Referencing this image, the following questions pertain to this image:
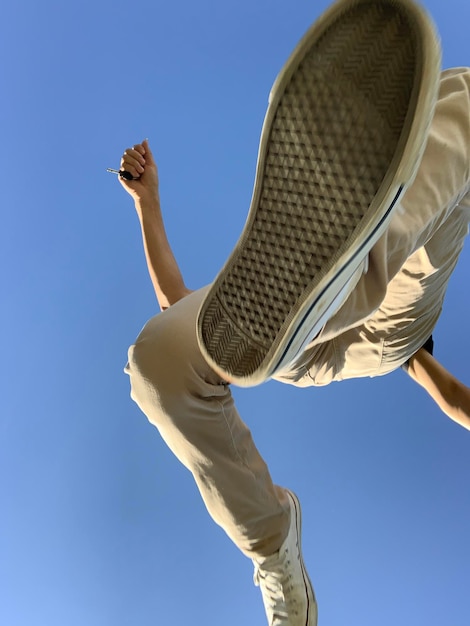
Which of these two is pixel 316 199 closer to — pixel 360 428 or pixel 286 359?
pixel 286 359

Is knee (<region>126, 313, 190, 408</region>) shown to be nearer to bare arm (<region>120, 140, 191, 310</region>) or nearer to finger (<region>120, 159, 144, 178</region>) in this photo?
bare arm (<region>120, 140, 191, 310</region>)

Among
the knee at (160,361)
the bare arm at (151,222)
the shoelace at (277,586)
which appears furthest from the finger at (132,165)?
the shoelace at (277,586)

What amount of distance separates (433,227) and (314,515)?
880 mm

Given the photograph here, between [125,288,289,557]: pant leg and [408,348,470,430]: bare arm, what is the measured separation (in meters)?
0.26

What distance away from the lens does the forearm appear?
3.04 feet

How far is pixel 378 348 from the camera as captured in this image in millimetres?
775

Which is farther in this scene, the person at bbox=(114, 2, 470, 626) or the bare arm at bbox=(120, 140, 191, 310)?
the bare arm at bbox=(120, 140, 191, 310)

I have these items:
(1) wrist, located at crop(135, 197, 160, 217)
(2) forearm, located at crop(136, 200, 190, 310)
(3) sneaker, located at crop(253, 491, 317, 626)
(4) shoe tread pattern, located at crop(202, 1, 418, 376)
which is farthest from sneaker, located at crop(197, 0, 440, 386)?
(1) wrist, located at crop(135, 197, 160, 217)

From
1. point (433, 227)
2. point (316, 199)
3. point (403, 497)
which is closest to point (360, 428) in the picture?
point (403, 497)

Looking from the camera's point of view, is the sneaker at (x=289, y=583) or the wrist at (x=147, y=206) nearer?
the sneaker at (x=289, y=583)

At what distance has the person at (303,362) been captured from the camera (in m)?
0.51

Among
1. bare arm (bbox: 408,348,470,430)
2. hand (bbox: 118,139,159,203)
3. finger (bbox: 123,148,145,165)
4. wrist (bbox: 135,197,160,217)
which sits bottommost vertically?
bare arm (bbox: 408,348,470,430)

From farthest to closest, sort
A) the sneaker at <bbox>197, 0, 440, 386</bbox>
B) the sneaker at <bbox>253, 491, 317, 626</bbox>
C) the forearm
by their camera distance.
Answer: the forearm → the sneaker at <bbox>253, 491, 317, 626</bbox> → the sneaker at <bbox>197, 0, 440, 386</bbox>

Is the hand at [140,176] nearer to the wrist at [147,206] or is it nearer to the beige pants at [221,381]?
the wrist at [147,206]
